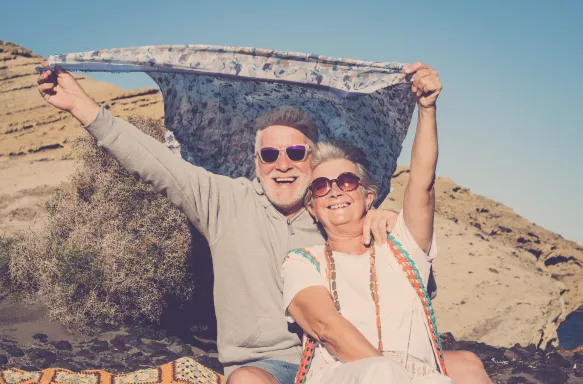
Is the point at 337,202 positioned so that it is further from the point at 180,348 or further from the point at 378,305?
the point at 180,348

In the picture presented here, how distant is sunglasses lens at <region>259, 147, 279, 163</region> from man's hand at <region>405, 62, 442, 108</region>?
42.1 inches

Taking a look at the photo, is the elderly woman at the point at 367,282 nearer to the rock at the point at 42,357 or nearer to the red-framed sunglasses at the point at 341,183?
the red-framed sunglasses at the point at 341,183

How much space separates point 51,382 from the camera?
500 cm

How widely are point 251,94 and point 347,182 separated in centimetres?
130

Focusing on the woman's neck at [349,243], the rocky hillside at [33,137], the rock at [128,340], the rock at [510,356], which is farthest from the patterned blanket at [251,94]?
the rocky hillside at [33,137]

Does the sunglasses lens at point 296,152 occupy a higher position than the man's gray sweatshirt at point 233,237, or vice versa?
the sunglasses lens at point 296,152

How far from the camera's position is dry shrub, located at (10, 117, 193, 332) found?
24.4ft

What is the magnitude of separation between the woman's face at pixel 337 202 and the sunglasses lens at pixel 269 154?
1.51 ft

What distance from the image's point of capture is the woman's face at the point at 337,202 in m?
3.24

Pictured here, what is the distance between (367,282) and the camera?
3012 millimetres

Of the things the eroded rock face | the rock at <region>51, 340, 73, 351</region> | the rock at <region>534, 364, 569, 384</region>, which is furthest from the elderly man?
the eroded rock face

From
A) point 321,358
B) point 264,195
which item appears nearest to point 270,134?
point 264,195

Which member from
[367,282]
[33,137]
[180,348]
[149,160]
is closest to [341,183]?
[367,282]

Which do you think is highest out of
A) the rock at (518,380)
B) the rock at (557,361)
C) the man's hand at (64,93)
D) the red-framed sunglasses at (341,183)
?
the man's hand at (64,93)
